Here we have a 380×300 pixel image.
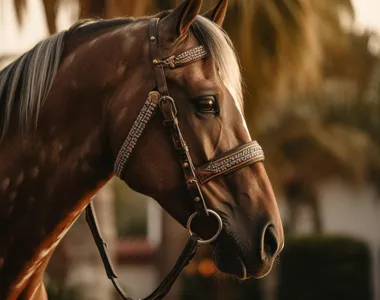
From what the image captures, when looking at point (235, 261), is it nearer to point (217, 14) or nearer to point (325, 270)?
point (217, 14)

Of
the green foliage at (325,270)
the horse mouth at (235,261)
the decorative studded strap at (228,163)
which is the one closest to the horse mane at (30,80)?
the decorative studded strap at (228,163)

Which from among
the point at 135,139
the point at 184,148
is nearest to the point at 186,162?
the point at 184,148

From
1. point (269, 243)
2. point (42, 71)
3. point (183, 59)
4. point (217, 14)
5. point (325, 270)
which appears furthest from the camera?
point (325, 270)

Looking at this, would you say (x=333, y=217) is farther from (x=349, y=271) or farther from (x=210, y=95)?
(x=210, y=95)

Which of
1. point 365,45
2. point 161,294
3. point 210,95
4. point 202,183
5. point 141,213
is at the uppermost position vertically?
point 210,95

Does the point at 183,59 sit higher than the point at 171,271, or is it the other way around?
the point at 183,59

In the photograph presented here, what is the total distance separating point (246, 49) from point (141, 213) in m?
37.2

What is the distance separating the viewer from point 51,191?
10.3ft

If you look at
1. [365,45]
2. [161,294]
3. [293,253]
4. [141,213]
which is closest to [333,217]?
[293,253]

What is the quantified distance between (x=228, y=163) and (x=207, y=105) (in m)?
0.22

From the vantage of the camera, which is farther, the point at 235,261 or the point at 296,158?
the point at 296,158

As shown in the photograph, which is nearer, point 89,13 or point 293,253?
point 89,13

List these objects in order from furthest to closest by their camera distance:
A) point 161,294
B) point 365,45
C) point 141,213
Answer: point 141,213 < point 365,45 < point 161,294

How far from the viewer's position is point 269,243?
9.71 ft
